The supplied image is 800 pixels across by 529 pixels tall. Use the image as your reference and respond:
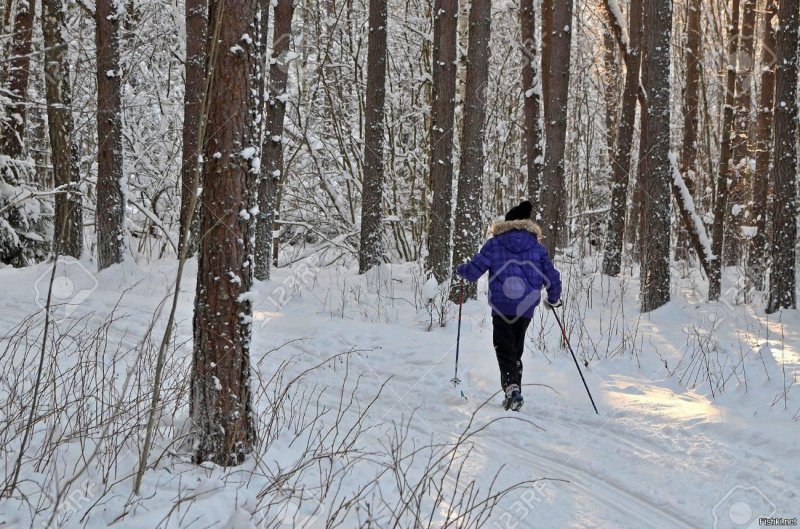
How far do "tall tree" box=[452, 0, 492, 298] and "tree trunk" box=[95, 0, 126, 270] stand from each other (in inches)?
230

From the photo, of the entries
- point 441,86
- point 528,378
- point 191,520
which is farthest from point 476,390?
point 441,86

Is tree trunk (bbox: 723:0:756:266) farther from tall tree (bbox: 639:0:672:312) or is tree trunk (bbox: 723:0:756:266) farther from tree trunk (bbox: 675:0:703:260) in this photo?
tall tree (bbox: 639:0:672:312)

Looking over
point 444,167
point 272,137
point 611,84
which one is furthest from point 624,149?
point 272,137

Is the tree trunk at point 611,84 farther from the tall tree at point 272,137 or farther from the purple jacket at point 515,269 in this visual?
the purple jacket at point 515,269

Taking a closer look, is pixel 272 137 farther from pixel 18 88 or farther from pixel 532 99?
pixel 18 88

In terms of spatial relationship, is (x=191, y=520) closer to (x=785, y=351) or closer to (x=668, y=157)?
(x=785, y=351)

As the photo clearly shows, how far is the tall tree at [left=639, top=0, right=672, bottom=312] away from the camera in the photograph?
34.5 ft

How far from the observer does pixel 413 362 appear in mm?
8148

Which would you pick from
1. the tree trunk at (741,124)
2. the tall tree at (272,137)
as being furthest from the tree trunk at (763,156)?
the tall tree at (272,137)

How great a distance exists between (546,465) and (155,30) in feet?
53.1

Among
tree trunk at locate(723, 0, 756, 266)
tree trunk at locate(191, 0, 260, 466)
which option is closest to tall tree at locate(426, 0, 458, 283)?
tree trunk at locate(723, 0, 756, 266)

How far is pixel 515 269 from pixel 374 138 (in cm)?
715

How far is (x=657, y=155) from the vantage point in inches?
422

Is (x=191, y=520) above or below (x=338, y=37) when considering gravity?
below
